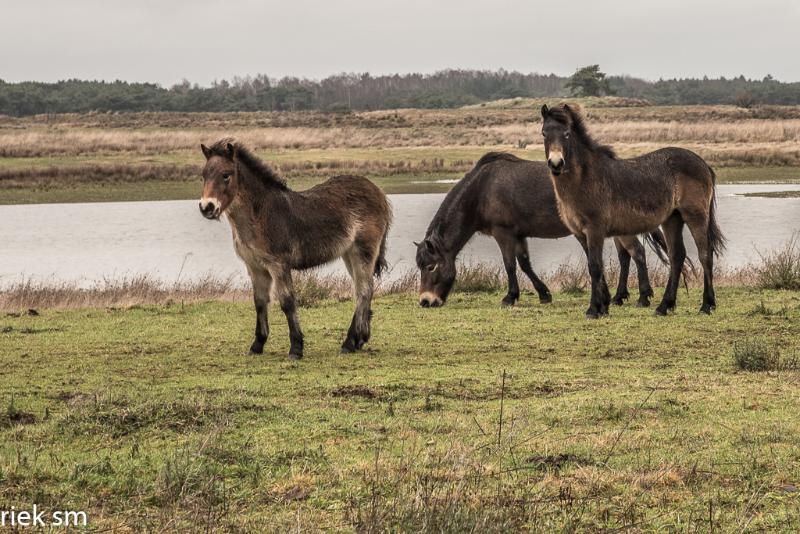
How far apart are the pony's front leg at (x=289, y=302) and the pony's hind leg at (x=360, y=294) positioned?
1.85 ft

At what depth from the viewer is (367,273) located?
11664 mm

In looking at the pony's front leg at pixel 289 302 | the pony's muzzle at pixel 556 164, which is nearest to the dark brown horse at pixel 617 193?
the pony's muzzle at pixel 556 164

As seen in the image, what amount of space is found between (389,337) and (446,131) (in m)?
55.9

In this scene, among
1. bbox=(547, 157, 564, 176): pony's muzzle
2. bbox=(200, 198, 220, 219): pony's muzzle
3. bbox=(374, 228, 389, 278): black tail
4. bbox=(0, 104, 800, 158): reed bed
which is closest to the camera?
bbox=(200, 198, 220, 219): pony's muzzle

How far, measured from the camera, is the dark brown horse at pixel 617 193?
1369cm

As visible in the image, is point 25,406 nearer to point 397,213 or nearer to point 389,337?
point 389,337

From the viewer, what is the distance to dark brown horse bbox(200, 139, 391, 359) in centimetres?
1088

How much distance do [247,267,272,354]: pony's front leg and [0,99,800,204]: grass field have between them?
30.4 m

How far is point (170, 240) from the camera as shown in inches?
1243

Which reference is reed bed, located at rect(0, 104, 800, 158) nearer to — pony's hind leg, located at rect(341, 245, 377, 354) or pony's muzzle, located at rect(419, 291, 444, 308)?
pony's muzzle, located at rect(419, 291, 444, 308)

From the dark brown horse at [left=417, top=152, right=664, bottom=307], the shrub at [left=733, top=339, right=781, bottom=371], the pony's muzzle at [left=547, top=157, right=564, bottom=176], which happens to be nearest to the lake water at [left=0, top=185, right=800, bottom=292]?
the dark brown horse at [left=417, top=152, right=664, bottom=307]

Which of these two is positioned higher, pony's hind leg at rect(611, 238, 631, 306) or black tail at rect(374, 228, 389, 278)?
black tail at rect(374, 228, 389, 278)

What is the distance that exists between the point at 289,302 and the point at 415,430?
3860mm

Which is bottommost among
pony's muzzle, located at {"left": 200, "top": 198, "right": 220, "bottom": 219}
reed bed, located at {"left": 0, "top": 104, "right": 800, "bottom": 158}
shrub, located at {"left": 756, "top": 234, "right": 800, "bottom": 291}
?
shrub, located at {"left": 756, "top": 234, "right": 800, "bottom": 291}
